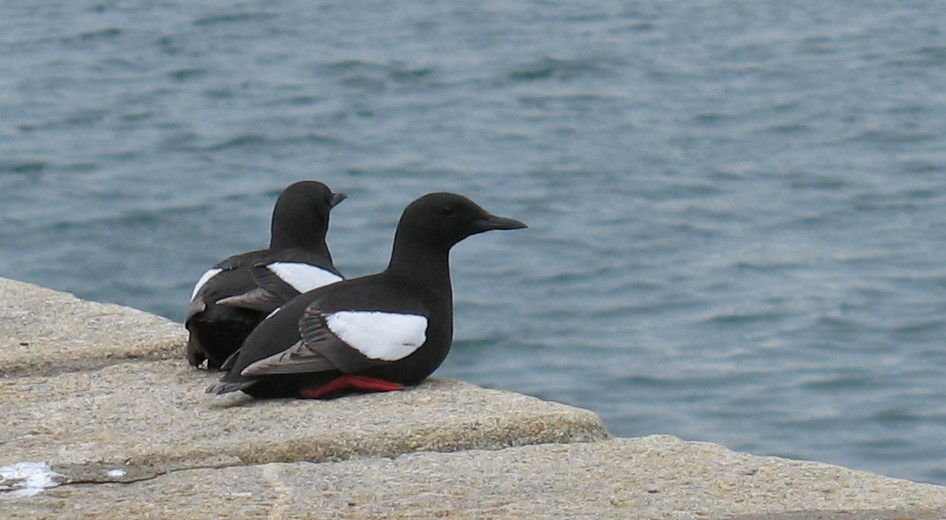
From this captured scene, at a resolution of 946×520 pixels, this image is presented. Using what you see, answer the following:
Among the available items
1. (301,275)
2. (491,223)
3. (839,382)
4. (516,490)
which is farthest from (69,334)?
(839,382)

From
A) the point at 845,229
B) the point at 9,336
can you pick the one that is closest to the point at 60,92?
the point at 845,229

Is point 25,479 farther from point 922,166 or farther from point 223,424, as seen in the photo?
point 922,166

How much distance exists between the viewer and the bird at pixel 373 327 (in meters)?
4.25

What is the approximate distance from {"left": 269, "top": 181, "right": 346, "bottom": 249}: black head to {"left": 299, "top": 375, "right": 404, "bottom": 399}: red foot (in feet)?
3.76

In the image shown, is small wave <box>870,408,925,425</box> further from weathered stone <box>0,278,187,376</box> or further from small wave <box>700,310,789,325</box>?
weathered stone <box>0,278,187,376</box>

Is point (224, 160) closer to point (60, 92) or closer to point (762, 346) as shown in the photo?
point (60, 92)

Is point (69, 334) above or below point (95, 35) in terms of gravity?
above

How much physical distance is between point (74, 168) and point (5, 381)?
10473 millimetres

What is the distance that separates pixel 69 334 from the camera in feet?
15.5

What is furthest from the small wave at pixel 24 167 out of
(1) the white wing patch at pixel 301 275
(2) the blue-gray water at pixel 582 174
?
(1) the white wing patch at pixel 301 275

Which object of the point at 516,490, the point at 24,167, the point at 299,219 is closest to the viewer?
the point at 516,490

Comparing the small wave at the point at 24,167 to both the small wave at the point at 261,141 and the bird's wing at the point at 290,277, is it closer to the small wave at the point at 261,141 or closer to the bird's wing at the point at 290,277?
the small wave at the point at 261,141

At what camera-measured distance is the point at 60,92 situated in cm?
1686

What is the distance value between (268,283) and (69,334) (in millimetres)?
575
